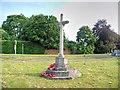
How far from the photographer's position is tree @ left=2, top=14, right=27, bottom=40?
2173 inches

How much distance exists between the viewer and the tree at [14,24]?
55.2 m

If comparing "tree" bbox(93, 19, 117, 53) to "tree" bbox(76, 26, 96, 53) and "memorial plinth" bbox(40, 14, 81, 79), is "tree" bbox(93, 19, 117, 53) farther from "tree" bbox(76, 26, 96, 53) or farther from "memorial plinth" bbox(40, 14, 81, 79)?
"memorial plinth" bbox(40, 14, 81, 79)

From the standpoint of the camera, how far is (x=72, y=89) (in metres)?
9.68

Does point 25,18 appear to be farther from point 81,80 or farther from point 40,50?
point 81,80

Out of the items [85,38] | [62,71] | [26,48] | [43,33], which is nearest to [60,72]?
[62,71]

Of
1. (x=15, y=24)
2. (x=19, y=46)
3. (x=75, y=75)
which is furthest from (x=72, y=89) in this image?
(x=15, y=24)

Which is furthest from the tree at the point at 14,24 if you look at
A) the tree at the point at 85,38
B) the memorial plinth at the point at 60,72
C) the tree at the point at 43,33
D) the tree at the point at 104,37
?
the memorial plinth at the point at 60,72

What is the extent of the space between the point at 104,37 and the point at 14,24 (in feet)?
70.1

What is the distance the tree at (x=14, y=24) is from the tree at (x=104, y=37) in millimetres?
17644

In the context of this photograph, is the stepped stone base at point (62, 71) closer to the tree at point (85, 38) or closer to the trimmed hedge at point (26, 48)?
the trimmed hedge at point (26, 48)

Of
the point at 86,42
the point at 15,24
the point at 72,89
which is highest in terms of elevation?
the point at 15,24

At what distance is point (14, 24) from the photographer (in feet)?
188

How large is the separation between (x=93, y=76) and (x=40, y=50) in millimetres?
32866

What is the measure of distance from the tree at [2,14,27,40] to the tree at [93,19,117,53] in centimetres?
1764
